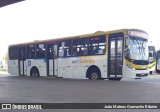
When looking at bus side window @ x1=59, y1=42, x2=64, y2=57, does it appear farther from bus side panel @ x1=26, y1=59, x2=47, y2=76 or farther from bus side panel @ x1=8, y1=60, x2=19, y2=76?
bus side panel @ x1=8, y1=60, x2=19, y2=76

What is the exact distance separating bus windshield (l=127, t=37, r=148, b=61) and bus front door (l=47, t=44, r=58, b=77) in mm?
6227

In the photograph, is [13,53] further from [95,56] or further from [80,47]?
[95,56]

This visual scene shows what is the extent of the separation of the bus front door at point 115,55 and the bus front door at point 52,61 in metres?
5.05

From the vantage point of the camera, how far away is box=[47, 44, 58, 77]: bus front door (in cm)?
1766

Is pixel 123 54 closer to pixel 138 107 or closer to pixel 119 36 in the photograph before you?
pixel 119 36

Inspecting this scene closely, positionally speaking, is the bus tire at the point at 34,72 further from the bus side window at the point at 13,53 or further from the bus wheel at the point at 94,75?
the bus wheel at the point at 94,75

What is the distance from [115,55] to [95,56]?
1.39 meters

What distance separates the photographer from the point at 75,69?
631 inches

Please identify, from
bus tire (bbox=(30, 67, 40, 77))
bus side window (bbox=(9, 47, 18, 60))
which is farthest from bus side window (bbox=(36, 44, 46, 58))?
bus side window (bbox=(9, 47, 18, 60))

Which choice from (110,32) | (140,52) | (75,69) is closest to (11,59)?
(75,69)

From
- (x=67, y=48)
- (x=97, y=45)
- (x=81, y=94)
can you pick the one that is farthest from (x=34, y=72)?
(x=81, y=94)

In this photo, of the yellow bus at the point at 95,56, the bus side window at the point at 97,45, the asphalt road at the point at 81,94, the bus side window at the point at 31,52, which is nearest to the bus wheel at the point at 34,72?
the yellow bus at the point at 95,56

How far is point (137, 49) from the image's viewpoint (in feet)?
44.5

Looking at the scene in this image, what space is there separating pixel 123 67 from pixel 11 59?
40.9 feet
